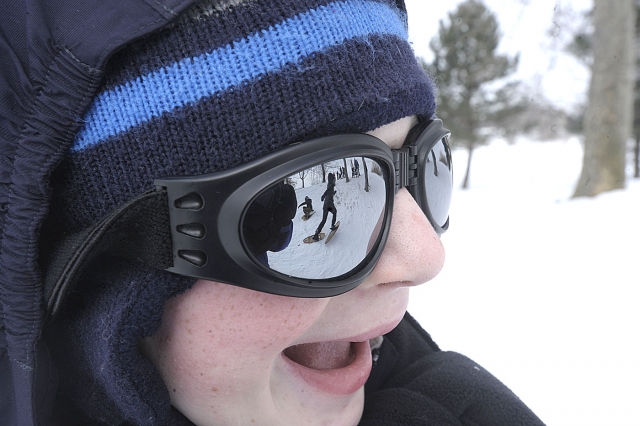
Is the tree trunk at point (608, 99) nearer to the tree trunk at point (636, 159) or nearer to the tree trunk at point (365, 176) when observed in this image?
the tree trunk at point (365, 176)

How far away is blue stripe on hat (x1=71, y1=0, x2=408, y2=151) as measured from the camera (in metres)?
0.77

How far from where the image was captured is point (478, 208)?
7656mm

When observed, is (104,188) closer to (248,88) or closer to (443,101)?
(248,88)

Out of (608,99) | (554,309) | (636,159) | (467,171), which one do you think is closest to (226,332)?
(554,309)

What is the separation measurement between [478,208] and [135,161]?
293 inches

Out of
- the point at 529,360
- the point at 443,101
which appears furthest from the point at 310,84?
the point at 443,101

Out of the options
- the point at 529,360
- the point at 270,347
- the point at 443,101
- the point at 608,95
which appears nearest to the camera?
the point at 270,347

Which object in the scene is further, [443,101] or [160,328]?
[443,101]

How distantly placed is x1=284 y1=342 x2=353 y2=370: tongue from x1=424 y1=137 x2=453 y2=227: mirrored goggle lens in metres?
0.40

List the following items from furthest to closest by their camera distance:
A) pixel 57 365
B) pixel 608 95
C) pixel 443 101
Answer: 1. pixel 443 101
2. pixel 608 95
3. pixel 57 365

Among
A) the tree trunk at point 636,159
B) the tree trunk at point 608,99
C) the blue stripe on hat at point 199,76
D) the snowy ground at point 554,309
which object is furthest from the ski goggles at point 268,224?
the tree trunk at point 636,159

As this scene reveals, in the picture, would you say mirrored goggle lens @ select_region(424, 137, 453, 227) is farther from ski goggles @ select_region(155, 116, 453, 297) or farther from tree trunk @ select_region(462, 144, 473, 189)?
tree trunk @ select_region(462, 144, 473, 189)

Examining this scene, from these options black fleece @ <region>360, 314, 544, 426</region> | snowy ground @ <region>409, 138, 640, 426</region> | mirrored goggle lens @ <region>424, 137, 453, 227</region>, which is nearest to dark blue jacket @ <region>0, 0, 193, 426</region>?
mirrored goggle lens @ <region>424, 137, 453, 227</region>

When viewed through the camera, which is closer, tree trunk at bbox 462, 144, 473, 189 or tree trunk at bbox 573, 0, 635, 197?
tree trunk at bbox 573, 0, 635, 197
